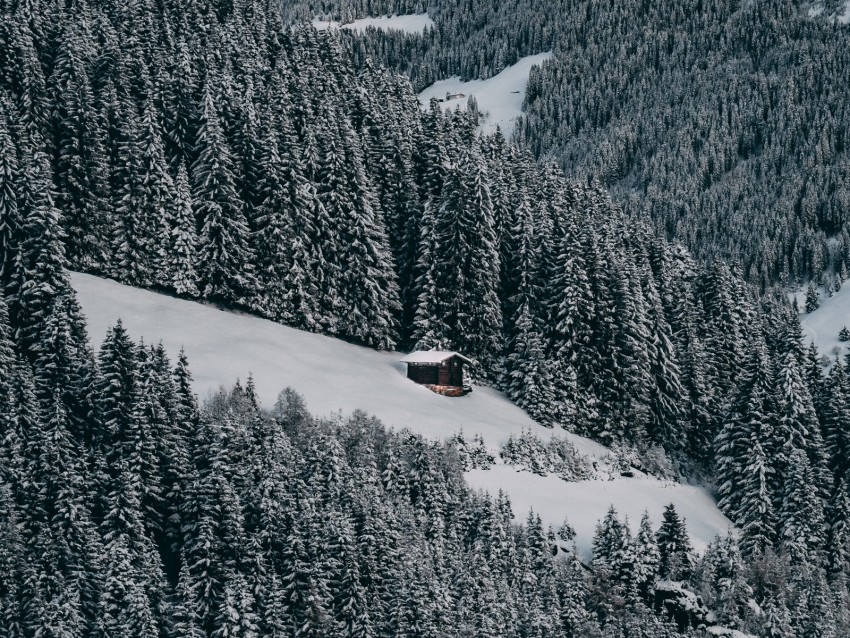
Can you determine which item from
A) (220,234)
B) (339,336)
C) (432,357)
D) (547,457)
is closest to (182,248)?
(220,234)

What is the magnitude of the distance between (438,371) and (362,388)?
7.66 meters

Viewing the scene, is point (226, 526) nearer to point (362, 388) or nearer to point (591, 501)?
point (362, 388)

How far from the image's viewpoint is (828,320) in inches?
5807

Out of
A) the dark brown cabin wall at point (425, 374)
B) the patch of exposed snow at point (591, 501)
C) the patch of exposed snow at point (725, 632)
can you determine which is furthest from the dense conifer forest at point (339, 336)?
the dark brown cabin wall at point (425, 374)

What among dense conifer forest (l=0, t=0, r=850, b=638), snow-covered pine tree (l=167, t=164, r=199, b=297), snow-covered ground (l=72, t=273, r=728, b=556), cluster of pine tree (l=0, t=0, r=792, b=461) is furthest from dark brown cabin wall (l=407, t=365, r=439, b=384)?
snow-covered pine tree (l=167, t=164, r=199, b=297)

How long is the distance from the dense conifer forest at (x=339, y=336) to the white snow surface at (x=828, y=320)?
24396 millimetres

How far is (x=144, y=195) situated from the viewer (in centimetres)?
8650

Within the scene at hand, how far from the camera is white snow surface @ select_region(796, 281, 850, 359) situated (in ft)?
454

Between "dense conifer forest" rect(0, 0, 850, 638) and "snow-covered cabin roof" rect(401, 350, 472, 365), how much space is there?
3.92 meters

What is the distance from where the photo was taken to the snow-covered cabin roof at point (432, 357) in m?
84.6

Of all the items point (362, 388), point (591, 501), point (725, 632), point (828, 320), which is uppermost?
point (362, 388)

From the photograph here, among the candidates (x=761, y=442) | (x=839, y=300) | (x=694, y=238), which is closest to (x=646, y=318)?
(x=761, y=442)

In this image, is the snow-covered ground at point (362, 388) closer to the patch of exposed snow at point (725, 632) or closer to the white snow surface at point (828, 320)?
the patch of exposed snow at point (725, 632)

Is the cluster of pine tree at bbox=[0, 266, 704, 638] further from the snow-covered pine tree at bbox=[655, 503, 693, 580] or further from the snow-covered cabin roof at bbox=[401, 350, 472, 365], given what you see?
the snow-covered cabin roof at bbox=[401, 350, 472, 365]
